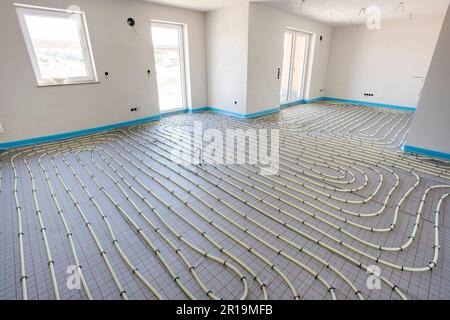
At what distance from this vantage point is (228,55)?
566 centimetres

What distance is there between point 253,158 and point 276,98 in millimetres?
3492

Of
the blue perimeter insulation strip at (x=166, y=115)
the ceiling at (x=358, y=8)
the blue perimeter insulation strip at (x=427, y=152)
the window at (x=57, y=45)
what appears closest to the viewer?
the blue perimeter insulation strip at (x=427, y=152)

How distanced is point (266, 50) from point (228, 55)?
Answer: 929 mm

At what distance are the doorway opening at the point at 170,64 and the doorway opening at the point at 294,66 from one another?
10.0ft

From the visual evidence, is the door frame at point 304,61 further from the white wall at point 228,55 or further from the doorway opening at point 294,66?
the white wall at point 228,55

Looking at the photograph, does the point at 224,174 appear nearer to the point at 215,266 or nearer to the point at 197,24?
the point at 215,266

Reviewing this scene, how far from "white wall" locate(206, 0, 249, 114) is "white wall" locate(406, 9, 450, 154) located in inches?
131

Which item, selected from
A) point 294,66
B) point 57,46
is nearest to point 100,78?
point 57,46

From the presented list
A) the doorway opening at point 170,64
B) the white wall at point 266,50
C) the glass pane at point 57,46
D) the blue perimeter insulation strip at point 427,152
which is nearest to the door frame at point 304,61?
the white wall at point 266,50

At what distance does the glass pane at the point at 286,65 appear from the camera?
670 centimetres

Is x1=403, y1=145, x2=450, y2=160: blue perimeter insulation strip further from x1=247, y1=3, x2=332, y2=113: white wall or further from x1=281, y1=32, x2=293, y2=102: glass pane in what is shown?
x1=281, y1=32, x2=293, y2=102: glass pane

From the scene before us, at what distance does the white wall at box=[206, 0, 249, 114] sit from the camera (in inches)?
205

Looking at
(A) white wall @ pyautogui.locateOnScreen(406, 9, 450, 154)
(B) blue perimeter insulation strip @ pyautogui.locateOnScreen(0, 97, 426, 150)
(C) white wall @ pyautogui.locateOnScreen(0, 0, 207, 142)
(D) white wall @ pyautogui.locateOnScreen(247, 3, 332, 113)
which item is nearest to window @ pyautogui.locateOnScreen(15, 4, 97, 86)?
(C) white wall @ pyautogui.locateOnScreen(0, 0, 207, 142)

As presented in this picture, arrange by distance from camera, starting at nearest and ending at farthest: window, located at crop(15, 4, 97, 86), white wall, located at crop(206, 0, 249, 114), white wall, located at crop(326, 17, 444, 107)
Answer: window, located at crop(15, 4, 97, 86) → white wall, located at crop(206, 0, 249, 114) → white wall, located at crop(326, 17, 444, 107)
